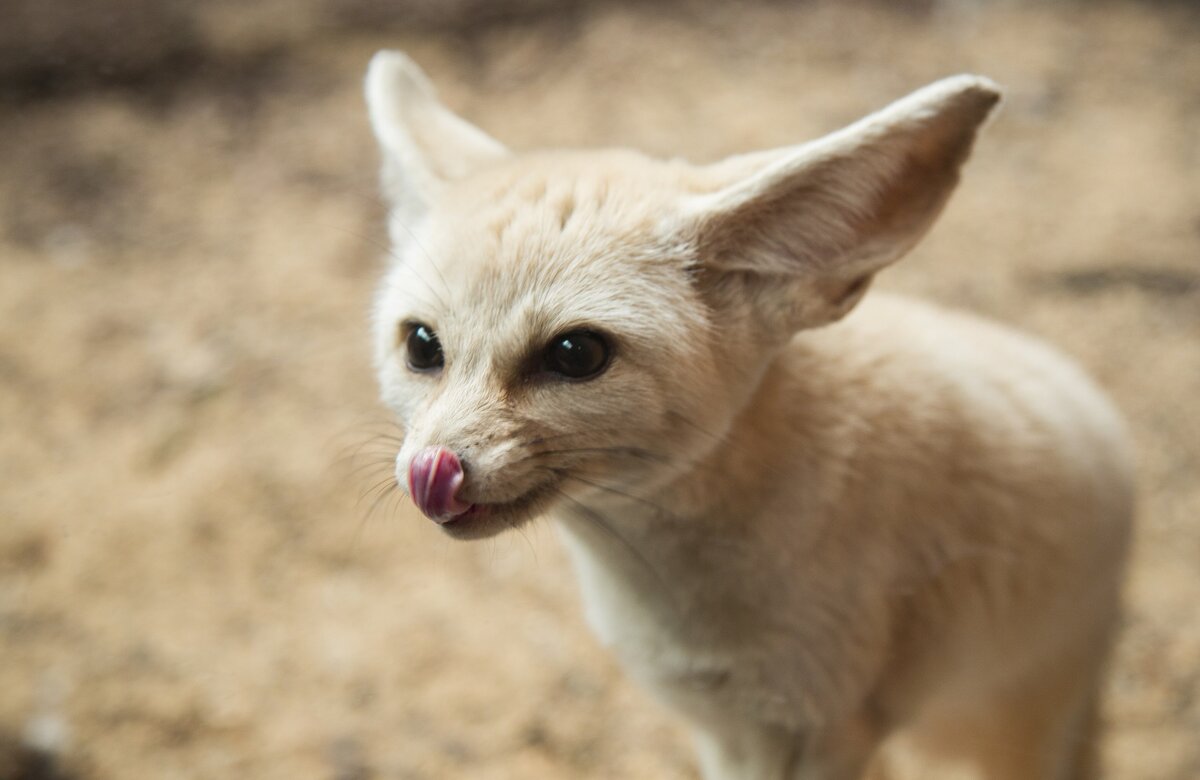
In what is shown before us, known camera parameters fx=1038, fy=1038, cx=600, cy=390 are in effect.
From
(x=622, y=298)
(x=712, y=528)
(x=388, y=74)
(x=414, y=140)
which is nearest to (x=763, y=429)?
(x=712, y=528)

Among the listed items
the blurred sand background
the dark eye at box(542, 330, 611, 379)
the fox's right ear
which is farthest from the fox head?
the blurred sand background

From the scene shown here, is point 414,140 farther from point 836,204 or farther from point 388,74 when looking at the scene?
point 836,204

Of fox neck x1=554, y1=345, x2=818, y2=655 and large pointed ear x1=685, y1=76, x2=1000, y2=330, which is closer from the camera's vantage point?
large pointed ear x1=685, y1=76, x2=1000, y2=330

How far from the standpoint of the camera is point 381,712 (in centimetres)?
285

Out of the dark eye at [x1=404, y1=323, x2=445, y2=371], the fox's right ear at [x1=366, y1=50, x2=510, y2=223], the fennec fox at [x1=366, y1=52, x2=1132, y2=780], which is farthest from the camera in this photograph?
the fox's right ear at [x1=366, y1=50, x2=510, y2=223]

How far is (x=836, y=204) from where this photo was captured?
5.45ft

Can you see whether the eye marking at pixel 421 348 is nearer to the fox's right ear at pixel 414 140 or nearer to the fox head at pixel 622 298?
the fox head at pixel 622 298

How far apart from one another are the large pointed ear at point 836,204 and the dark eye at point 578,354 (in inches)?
9.3

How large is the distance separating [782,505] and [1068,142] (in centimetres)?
310

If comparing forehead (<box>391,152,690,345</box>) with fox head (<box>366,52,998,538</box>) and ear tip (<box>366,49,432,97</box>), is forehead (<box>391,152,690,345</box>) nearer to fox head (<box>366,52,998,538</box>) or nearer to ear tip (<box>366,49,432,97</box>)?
fox head (<box>366,52,998,538</box>)

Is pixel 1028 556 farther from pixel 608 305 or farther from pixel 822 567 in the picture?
pixel 608 305

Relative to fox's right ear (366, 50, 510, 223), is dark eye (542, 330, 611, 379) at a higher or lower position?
lower

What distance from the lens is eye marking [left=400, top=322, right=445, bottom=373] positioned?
5.73ft

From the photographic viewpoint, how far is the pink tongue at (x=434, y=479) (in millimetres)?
1497
